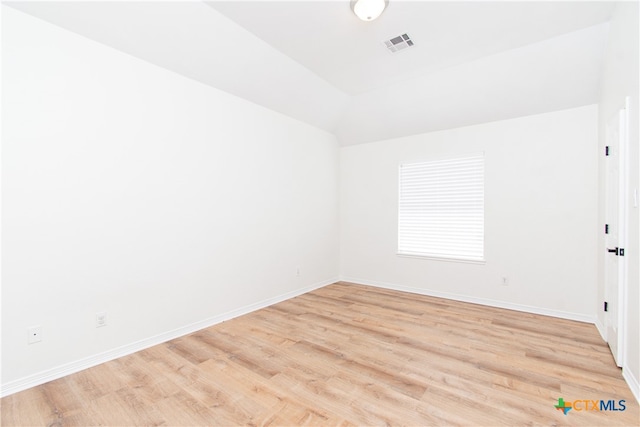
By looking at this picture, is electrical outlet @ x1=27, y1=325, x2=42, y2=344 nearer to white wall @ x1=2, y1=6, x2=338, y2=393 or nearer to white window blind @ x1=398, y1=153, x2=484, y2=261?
white wall @ x1=2, y1=6, x2=338, y2=393

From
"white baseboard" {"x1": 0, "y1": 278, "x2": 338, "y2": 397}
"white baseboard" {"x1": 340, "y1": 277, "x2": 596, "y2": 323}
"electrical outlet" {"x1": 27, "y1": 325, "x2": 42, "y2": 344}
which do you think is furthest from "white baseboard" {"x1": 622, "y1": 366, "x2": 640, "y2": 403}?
"electrical outlet" {"x1": 27, "y1": 325, "x2": 42, "y2": 344}

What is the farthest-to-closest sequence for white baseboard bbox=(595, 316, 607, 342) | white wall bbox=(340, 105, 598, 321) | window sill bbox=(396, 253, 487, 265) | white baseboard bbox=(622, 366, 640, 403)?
window sill bbox=(396, 253, 487, 265) → white wall bbox=(340, 105, 598, 321) → white baseboard bbox=(595, 316, 607, 342) → white baseboard bbox=(622, 366, 640, 403)

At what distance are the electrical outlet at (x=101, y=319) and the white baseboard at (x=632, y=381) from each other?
406 cm

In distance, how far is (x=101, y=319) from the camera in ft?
8.55

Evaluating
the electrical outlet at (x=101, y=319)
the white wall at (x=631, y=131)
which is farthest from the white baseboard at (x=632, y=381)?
the electrical outlet at (x=101, y=319)

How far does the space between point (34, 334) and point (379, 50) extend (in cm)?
404

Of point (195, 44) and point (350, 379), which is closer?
point (350, 379)

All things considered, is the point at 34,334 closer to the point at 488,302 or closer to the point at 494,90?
the point at 488,302

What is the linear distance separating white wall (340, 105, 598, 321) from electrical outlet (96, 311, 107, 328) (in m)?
3.91

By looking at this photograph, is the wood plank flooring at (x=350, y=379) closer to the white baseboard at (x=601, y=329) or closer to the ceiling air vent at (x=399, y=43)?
the white baseboard at (x=601, y=329)

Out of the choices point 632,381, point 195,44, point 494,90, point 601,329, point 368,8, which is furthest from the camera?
point 494,90

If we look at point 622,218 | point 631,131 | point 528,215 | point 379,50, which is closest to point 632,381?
point 622,218

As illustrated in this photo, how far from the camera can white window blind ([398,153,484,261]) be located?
429 centimetres

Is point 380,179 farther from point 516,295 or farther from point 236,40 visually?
point 236,40
